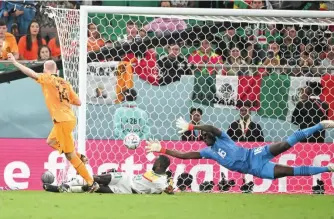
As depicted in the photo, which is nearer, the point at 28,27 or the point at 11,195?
the point at 11,195

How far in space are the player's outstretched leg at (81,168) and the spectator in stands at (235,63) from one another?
298cm

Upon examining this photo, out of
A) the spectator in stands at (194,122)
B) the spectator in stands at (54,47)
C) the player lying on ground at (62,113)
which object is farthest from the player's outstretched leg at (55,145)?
→ the spectator in stands at (54,47)

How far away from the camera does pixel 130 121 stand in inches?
545

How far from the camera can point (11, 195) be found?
11.8 metres

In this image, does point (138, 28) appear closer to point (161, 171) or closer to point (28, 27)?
point (28, 27)

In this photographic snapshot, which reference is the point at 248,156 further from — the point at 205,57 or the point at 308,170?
the point at 205,57

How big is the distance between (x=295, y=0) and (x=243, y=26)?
2.18m

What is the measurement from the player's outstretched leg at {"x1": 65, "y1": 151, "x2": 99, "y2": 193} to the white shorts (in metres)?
0.35

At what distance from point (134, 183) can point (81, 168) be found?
858 mm

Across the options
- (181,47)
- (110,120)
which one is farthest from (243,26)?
(110,120)

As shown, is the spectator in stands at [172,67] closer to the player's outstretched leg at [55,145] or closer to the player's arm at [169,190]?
the player's arm at [169,190]

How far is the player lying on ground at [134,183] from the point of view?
1267cm

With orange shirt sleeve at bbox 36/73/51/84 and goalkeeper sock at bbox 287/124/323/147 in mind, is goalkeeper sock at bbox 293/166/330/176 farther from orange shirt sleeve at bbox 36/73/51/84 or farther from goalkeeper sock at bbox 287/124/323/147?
orange shirt sleeve at bbox 36/73/51/84

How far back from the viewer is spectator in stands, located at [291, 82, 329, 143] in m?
14.0
